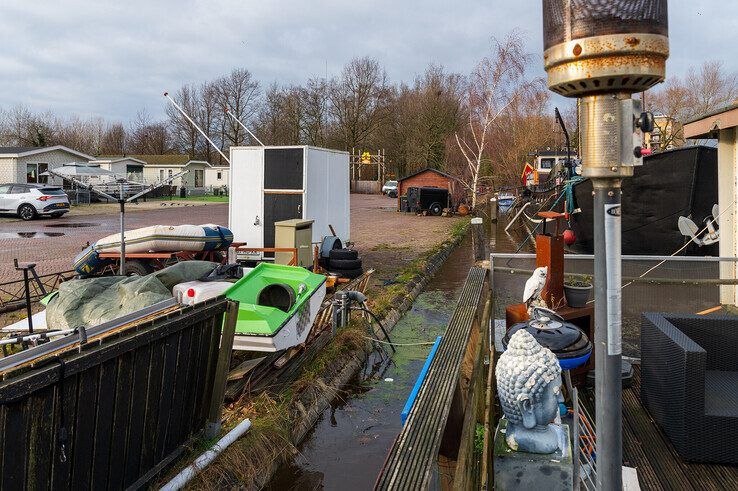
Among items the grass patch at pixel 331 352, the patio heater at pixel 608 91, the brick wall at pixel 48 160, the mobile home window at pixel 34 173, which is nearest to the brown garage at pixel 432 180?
the brick wall at pixel 48 160

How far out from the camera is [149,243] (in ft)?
36.1

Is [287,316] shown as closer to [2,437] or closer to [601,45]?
[2,437]

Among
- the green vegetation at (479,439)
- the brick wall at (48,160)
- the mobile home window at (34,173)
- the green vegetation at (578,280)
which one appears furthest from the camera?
the mobile home window at (34,173)

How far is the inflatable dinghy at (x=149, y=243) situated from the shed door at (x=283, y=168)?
2.55m

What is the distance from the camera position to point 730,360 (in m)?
4.77

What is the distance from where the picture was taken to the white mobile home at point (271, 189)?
1342 cm

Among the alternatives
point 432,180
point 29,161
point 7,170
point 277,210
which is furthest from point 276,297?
point 29,161

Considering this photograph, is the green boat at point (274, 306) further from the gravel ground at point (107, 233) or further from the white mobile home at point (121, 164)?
the white mobile home at point (121, 164)

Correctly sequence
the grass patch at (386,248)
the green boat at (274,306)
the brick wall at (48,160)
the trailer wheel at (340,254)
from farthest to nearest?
1. the brick wall at (48,160)
2. the grass patch at (386,248)
3. the trailer wheel at (340,254)
4. the green boat at (274,306)

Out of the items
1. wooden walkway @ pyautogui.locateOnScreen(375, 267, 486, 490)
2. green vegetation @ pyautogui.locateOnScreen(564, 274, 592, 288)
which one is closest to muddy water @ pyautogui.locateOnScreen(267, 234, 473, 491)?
wooden walkway @ pyautogui.locateOnScreen(375, 267, 486, 490)

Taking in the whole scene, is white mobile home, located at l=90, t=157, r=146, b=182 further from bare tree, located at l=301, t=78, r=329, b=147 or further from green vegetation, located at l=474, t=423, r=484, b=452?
green vegetation, located at l=474, t=423, r=484, b=452

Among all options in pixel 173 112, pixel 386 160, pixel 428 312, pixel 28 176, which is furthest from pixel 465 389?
pixel 173 112

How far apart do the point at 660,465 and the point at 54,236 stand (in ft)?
68.7

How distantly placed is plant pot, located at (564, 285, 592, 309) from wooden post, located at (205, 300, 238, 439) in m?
3.21
